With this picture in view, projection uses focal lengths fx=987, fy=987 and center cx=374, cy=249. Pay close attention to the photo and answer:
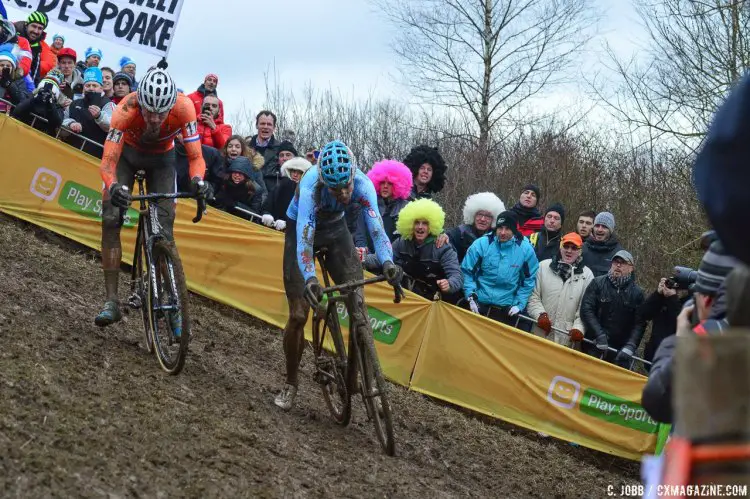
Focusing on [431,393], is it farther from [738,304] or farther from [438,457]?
[738,304]

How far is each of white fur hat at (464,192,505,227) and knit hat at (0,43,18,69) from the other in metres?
6.29

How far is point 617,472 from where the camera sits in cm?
1023

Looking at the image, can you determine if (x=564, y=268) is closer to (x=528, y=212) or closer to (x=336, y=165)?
(x=528, y=212)

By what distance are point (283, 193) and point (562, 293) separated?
Result: 11.5 ft

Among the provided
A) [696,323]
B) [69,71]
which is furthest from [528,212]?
[696,323]

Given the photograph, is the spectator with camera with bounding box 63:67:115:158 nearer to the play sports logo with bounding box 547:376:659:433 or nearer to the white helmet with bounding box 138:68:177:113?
the white helmet with bounding box 138:68:177:113

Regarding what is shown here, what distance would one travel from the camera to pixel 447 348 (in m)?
10.6

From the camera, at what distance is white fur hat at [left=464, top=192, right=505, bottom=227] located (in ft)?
38.1

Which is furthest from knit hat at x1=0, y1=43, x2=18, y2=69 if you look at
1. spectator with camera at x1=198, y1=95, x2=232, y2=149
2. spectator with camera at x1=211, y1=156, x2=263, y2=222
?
spectator with camera at x1=211, y1=156, x2=263, y2=222

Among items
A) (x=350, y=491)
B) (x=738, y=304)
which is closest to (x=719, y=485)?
(x=738, y=304)

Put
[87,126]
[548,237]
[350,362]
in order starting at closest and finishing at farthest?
[350,362]
[548,237]
[87,126]

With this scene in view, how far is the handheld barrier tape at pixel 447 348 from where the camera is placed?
10.3 meters

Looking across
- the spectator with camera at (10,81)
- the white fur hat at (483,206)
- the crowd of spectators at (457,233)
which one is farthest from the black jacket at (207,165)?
the white fur hat at (483,206)

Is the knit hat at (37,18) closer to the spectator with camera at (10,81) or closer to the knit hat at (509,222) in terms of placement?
the spectator with camera at (10,81)
